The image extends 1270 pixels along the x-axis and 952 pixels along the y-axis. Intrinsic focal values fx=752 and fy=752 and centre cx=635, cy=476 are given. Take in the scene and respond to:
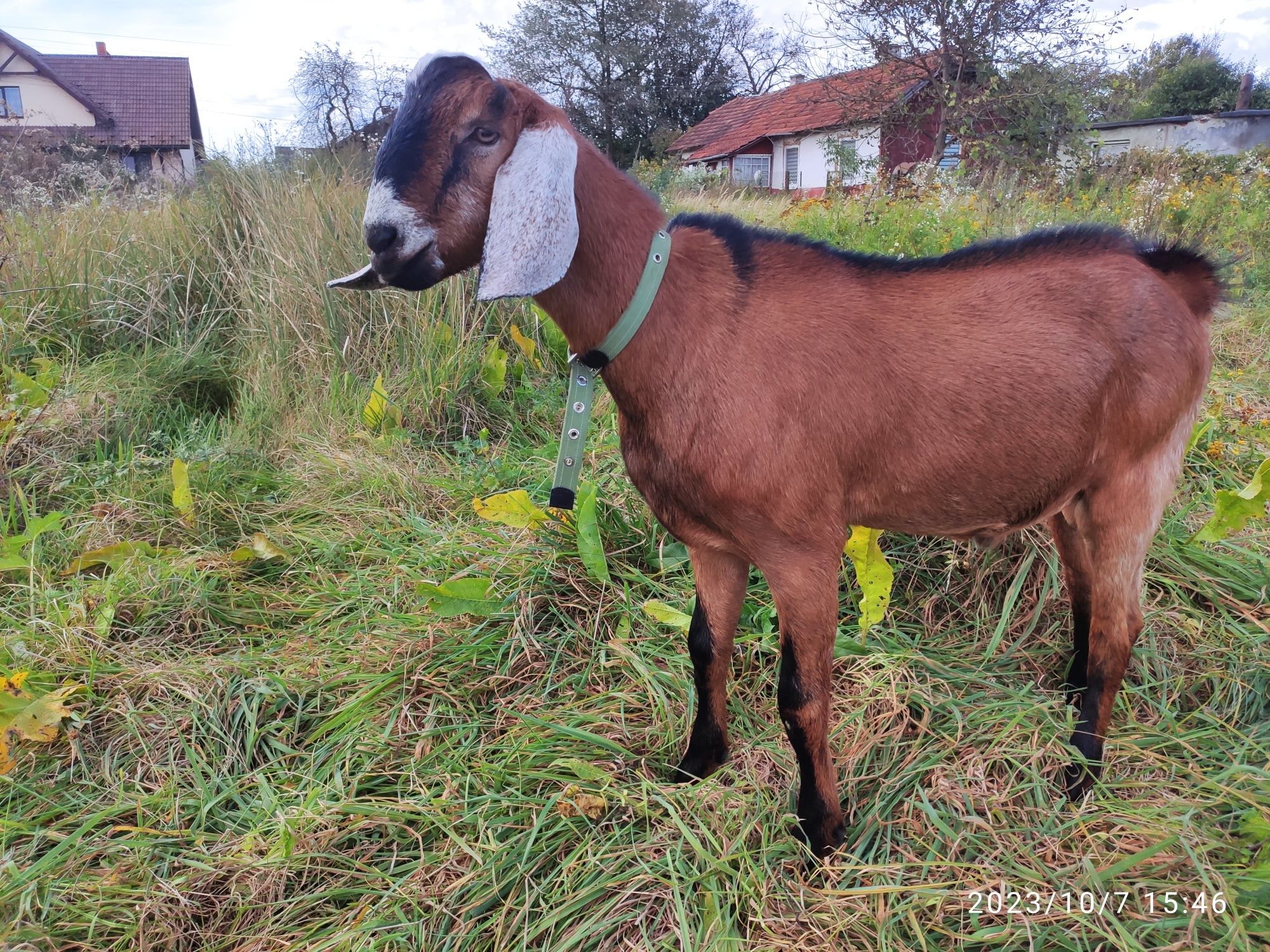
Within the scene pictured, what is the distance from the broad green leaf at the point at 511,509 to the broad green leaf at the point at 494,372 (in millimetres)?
1695

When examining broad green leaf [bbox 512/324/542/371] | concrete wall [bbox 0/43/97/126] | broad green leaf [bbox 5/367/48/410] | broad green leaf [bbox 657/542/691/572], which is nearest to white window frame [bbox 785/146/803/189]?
broad green leaf [bbox 512/324/542/371]

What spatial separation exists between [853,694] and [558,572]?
3.97 ft

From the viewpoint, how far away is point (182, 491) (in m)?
3.60

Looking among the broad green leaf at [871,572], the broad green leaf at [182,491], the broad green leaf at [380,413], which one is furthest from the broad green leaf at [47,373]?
the broad green leaf at [871,572]

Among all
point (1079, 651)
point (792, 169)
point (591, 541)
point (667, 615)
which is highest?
point (792, 169)

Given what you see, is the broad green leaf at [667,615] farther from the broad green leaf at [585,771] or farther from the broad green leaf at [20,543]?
the broad green leaf at [20,543]

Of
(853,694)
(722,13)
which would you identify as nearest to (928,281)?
(853,694)

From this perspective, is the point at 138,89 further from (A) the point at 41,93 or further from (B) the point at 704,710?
(B) the point at 704,710

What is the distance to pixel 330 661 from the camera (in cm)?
291

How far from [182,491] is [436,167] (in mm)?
2754

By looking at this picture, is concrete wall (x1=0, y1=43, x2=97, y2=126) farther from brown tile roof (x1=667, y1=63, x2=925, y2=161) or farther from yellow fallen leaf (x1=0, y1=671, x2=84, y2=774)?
yellow fallen leaf (x1=0, y1=671, x2=84, y2=774)

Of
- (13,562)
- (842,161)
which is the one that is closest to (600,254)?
(13,562)

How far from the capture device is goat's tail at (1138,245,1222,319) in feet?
7.19

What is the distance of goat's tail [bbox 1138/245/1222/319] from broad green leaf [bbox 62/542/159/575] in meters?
4.03
